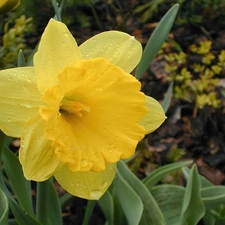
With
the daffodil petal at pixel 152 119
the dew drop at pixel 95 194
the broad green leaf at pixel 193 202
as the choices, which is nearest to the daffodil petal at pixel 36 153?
the dew drop at pixel 95 194

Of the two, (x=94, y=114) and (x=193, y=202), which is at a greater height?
(x=94, y=114)

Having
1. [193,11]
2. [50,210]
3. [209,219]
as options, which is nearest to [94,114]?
[50,210]

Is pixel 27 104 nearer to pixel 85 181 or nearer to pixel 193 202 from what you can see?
pixel 85 181

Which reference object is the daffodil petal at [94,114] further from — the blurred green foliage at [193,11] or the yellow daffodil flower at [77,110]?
the blurred green foliage at [193,11]

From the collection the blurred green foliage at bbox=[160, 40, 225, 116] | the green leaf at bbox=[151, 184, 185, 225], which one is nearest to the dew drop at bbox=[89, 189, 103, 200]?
the green leaf at bbox=[151, 184, 185, 225]

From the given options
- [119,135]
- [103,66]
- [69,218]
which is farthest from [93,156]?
[69,218]

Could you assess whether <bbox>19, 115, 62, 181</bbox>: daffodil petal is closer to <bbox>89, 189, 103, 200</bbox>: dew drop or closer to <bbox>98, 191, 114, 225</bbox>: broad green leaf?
<bbox>89, 189, 103, 200</bbox>: dew drop
